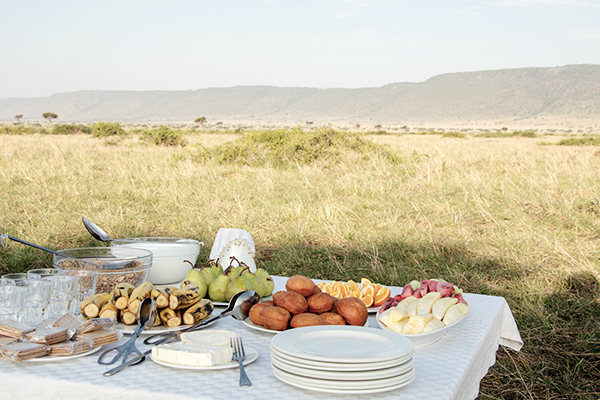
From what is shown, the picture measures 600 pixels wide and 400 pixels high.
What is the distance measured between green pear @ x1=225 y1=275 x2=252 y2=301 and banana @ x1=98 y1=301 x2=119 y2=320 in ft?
1.27

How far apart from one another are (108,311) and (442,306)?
0.96m

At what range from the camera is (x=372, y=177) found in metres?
7.95

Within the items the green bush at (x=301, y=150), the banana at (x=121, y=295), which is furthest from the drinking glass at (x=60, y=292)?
the green bush at (x=301, y=150)

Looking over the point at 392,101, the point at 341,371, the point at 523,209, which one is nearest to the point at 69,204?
the point at 523,209

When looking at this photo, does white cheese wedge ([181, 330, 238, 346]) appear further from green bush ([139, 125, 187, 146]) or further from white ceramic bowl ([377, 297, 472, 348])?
green bush ([139, 125, 187, 146])

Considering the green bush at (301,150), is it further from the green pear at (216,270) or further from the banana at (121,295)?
the banana at (121,295)

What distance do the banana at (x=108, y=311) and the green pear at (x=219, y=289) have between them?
377 mm

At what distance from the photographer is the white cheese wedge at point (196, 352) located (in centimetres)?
110

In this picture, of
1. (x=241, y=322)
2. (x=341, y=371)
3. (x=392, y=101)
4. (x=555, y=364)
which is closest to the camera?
(x=341, y=371)

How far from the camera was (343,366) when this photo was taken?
0.99 m

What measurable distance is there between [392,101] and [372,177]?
115278 mm

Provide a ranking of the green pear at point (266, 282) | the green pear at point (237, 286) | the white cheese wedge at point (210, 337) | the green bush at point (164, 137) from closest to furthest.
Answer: the white cheese wedge at point (210, 337) → the green pear at point (237, 286) → the green pear at point (266, 282) → the green bush at point (164, 137)

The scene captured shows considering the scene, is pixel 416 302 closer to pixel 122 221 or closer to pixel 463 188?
pixel 122 221

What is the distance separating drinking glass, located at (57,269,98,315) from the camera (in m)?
1.46
